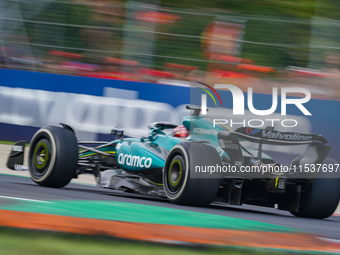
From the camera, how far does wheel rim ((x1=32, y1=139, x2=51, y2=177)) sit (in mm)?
7719

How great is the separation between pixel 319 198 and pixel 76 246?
3844 mm

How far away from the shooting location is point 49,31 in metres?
11.5

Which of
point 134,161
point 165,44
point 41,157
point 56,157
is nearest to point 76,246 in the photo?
point 134,161

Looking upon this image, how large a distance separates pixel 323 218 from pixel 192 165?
1732 mm

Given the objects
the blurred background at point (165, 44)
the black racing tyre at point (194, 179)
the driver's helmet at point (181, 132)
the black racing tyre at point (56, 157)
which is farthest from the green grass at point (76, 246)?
the blurred background at point (165, 44)

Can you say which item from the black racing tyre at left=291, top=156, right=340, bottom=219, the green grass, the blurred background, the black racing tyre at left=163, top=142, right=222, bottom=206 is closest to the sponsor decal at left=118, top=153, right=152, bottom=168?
the black racing tyre at left=163, top=142, right=222, bottom=206

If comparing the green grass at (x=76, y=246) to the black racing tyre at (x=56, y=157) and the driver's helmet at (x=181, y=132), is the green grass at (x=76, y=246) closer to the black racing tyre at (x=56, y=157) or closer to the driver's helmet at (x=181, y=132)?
the driver's helmet at (x=181, y=132)

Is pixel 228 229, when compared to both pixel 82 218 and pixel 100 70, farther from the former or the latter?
pixel 100 70

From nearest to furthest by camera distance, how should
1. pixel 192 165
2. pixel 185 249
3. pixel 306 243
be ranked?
pixel 185 249, pixel 306 243, pixel 192 165

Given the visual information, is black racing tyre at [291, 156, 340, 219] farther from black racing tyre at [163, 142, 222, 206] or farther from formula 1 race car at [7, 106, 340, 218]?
black racing tyre at [163, 142, 222, 206]

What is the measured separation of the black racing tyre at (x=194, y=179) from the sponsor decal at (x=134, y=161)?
725mm

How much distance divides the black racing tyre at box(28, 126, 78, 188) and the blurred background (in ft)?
10.2

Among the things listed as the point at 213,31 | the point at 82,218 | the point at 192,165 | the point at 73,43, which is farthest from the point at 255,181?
the point at 73,43

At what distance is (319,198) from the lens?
6777 millimetres
